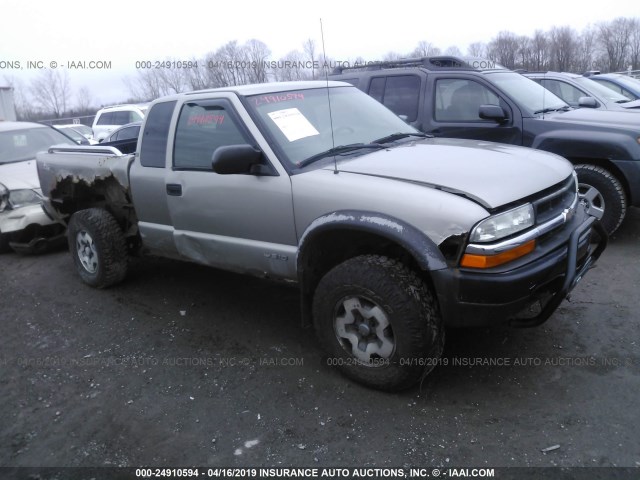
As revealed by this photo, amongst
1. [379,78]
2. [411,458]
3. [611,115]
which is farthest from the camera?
[379,78]

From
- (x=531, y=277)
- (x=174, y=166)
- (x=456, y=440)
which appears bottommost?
(x=456, y=440)

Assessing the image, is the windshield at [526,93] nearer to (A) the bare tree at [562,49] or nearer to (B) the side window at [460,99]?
(B) the side window at [460,99]

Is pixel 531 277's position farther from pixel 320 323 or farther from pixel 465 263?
pixel 320 323

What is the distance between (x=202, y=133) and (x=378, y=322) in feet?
6.58

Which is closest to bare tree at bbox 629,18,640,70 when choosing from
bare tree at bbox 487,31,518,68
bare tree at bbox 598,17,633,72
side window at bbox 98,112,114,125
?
bare tree at bbox 598,17,633,72

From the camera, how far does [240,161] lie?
3385 mm

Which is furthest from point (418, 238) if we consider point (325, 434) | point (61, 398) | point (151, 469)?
point (61, 398)

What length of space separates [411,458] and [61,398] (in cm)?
229

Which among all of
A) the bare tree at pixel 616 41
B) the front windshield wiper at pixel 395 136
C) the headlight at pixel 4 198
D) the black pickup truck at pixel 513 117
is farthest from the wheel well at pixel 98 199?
the bare tree at pixel 616 41

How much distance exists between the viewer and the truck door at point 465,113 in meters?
5.95

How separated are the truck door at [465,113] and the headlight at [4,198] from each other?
16.8 ft

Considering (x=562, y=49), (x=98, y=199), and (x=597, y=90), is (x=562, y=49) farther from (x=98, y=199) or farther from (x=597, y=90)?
(x=98, y=199)

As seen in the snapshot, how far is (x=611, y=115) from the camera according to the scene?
5789mm

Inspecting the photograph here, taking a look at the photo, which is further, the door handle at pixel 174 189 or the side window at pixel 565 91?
the side window at pixel 565 91
